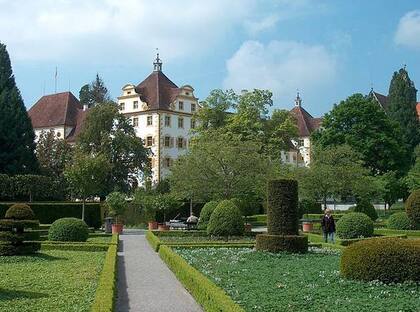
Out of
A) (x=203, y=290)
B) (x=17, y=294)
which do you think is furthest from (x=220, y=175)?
(x=203, y=290)

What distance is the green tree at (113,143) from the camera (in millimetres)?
52688

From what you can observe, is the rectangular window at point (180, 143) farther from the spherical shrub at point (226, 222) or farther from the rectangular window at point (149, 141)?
the spherical shrub at point (226, 222)

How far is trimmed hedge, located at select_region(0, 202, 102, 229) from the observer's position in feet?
125

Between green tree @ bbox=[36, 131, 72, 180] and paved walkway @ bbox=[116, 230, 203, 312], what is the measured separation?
35.9 metres

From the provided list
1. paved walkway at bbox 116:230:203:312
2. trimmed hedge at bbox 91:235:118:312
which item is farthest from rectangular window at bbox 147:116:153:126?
trimmed hedge at bbox 91:235:118:312

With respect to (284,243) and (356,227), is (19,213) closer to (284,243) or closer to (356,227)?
(356,227)

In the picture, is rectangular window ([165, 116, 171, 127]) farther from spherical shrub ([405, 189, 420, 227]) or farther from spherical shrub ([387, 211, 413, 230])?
spherical shrub ([405, 189, 420, 227])

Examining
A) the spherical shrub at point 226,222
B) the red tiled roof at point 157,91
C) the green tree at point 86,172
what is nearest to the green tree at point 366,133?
the red tiled roof at point 157,91

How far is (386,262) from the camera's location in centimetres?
1212

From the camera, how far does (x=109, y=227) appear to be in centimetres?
3412

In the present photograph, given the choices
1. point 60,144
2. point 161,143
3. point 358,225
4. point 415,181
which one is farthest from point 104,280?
point 161,143

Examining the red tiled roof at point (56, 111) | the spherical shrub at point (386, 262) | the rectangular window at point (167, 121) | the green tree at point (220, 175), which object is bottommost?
the spherical shrub at point (386, 262)

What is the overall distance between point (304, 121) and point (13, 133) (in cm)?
4381

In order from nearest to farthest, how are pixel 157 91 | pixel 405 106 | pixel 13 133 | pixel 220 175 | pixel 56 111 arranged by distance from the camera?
pixel 220 175 → pixel 13 133 → pixel 405 106 → pixel 157 91 → pixel 56 111
